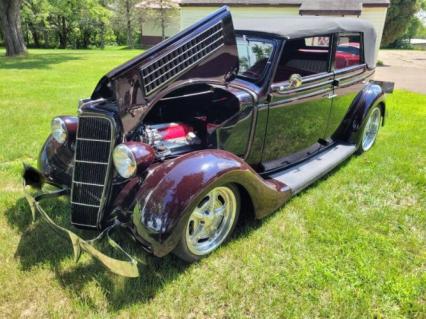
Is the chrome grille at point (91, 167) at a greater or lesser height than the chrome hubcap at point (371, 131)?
greater

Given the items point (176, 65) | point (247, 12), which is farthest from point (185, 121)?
point (247, 12)

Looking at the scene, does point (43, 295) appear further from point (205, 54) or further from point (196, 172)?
point (205, 54)

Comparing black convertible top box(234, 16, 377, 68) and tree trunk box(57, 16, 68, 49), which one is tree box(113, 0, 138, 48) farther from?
black convertible top box(234, 16, 377, 68)

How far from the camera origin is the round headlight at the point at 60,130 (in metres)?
3.16

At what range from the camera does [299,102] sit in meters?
3.67

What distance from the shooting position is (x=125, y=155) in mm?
2420

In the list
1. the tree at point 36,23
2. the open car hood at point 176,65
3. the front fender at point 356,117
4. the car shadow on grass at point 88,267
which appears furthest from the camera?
the tree at point 36,23

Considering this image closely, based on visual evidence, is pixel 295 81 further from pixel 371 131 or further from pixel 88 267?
pixel 371 131

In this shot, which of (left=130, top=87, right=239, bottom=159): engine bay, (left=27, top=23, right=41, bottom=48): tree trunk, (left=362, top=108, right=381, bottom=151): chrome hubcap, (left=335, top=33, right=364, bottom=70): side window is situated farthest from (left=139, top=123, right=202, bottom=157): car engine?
(left=27, top=23, right=41, bottom=48): tree trunk

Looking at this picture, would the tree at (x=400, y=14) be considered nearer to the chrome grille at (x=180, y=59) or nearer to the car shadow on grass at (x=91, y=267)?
the chrome grille at (x=180, y=59)

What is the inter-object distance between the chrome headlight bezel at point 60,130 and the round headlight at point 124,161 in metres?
0.96

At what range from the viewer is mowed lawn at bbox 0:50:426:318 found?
2.32m

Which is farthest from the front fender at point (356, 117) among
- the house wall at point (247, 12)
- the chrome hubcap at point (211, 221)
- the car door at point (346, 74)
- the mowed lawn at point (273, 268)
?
the house wall at point (247, 12)

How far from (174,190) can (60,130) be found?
4.85 ft
